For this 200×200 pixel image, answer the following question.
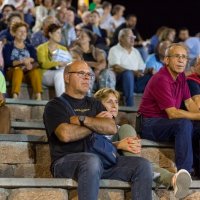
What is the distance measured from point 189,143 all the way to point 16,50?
3069 millimetres

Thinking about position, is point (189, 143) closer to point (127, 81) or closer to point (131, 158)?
point (131, 158)

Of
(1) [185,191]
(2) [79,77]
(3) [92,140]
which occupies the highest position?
(2) [79,77]

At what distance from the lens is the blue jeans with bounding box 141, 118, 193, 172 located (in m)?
5.46

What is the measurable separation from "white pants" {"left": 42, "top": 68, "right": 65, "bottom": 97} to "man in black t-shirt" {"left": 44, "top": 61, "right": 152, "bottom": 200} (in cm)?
235

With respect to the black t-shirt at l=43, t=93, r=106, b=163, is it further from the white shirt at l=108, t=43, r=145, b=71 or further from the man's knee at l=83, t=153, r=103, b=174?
the white shirt at l=108, t=43, r=145, b=71

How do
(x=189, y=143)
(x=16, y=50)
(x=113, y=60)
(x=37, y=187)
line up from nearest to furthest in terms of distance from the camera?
(x=37, y=187) < (x=189, y=143) < (x=16, y=50) < (x=113, y=60)

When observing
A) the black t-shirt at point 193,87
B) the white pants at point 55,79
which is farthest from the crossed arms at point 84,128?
the white pants at point 55,79

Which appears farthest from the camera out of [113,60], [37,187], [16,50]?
[113,60]

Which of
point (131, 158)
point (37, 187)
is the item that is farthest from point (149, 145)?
point (37, 187)

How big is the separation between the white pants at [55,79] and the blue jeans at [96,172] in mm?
2540

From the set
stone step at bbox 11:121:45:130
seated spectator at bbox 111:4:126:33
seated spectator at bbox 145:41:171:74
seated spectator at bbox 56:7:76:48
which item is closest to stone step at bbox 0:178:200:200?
stone step at bbox 11:121:45:130

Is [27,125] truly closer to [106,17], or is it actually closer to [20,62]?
[20,62]

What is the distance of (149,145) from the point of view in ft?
19.1

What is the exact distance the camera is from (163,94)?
19.2ft
